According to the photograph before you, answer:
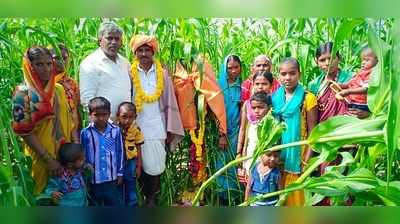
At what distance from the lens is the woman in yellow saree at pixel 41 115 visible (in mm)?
3893

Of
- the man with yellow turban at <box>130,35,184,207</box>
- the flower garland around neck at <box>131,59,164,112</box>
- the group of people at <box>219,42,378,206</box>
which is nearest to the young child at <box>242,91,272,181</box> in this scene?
the group of people at <box>219,42,378,206</box>

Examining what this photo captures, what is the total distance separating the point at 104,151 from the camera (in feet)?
12.8

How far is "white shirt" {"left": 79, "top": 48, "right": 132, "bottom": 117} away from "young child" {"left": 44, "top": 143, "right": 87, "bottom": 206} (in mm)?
240

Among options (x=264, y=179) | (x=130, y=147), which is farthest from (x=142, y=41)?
(x=264, y=179)

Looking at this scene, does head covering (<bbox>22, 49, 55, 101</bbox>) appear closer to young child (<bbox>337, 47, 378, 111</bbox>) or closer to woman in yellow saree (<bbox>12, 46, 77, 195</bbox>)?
woman in yellow saree (<bbox>12, 46, 77, 195</bbox>)

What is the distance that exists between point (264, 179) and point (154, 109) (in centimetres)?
62

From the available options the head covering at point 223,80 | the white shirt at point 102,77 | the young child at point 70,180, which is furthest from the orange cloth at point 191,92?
the young child at point 70,180

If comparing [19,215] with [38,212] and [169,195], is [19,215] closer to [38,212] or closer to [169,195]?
[38,212]

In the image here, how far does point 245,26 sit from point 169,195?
87 cm

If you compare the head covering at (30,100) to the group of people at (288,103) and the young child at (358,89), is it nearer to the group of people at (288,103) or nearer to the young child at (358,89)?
the group of people at (288,103)

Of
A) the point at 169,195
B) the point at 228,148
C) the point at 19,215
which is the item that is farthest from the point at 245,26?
the point at 19,215

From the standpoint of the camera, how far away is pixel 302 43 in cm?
388

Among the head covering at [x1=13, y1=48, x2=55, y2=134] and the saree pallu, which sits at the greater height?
the head covering at [x1=13, y1=48, x2=55, y2=134]

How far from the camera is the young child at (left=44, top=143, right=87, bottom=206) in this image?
154 inches
